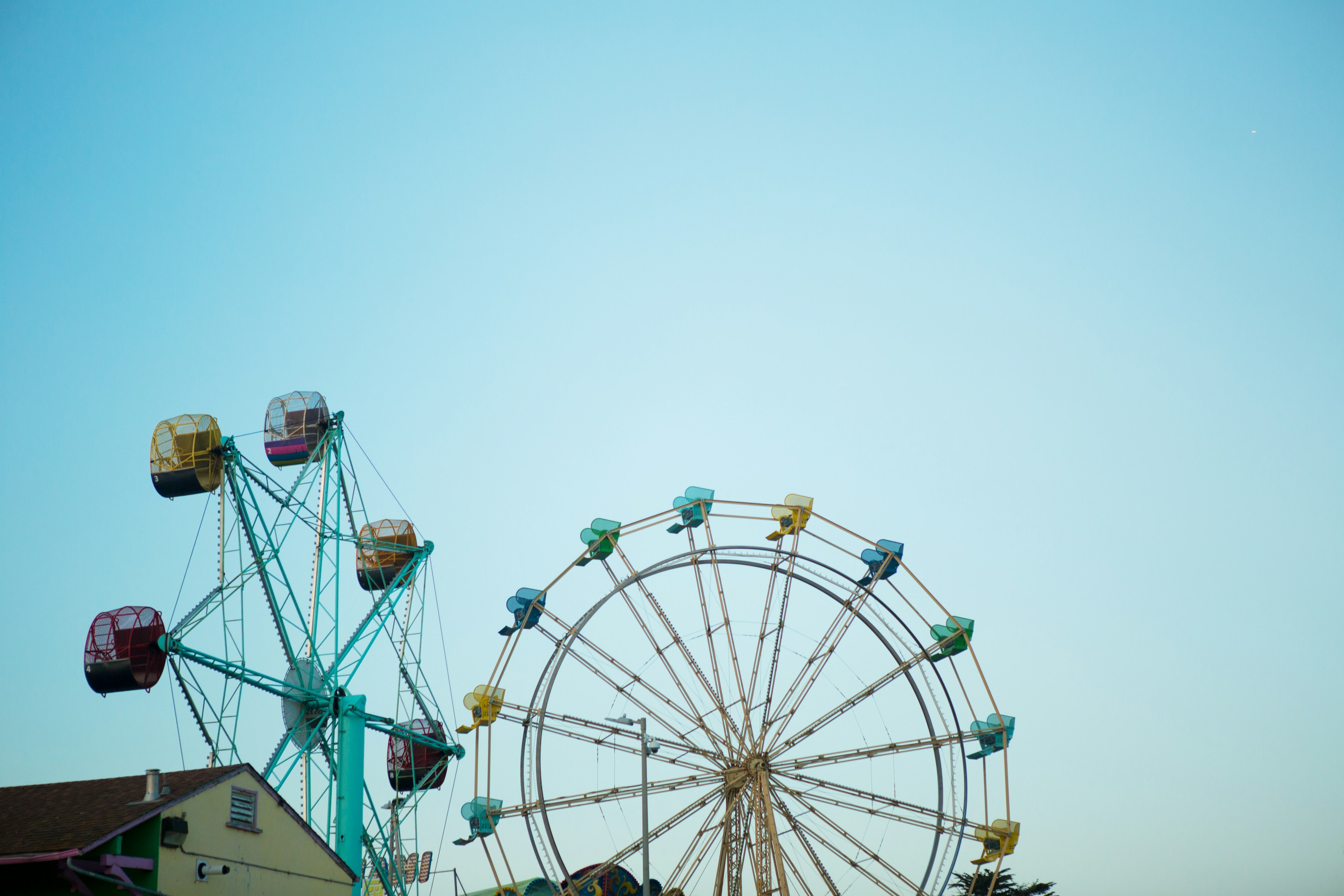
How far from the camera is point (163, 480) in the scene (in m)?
40.2

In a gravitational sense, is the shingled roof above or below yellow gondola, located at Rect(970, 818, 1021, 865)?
above

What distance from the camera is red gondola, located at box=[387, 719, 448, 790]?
4775 centimetres

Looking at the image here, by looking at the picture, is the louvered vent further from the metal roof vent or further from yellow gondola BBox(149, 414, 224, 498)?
yellow gondola BBox(149, 414, 224, 498)

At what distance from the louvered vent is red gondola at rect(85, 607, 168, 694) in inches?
328

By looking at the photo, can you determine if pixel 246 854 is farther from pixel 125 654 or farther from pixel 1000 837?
pixel 1000 837

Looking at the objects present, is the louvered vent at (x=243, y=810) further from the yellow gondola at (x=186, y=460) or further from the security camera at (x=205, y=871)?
the yellow gondola at (x=186, y=460)

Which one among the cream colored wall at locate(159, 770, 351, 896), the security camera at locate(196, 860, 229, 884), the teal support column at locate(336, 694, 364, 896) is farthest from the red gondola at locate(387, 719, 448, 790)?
the security camera at locate(196, 860, 229, 884)

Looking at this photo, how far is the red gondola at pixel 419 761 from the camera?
1880 inches

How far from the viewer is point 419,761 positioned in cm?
4878

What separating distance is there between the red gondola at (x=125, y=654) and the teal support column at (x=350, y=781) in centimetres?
701

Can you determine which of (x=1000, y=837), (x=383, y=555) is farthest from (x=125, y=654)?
(x=1000, y=837)

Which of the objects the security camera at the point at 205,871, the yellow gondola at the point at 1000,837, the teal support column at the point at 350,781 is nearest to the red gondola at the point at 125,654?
the teal support column at the point at 350,781

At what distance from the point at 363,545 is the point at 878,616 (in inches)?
811

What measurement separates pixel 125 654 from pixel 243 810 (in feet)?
30.0
